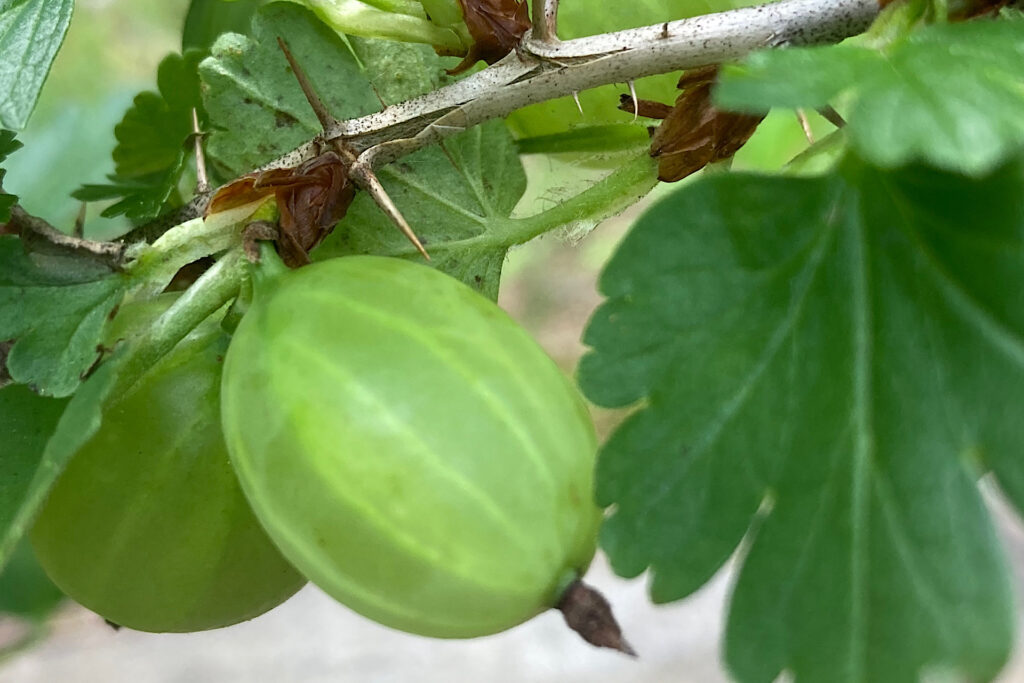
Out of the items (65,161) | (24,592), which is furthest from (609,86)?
(24,592)

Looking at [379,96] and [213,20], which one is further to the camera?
[213,20]

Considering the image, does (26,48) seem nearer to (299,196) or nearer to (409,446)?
(299,196)

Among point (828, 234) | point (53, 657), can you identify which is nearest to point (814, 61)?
point (828, 234)

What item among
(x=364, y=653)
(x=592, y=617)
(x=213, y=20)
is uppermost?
(x=213, y=20)

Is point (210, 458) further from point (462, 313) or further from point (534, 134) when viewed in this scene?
point (534, 134)

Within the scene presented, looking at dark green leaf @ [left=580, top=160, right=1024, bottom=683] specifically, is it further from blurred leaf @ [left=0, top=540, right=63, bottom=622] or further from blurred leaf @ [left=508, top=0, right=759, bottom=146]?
blurred leaf @ [left=0, top=540, right=63, bottom=622]
